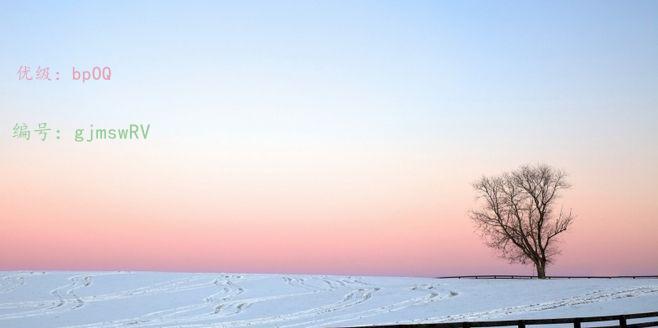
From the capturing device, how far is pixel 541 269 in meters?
52.9

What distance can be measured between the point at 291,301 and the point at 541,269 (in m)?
23.4

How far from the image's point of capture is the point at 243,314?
3334 centimetres

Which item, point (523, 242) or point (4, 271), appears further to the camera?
point (4, 271)

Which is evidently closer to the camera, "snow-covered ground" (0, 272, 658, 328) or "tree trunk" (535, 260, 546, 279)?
"snow-covered ground" (0, 272, 658, 328)

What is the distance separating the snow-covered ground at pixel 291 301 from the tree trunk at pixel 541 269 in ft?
20.5

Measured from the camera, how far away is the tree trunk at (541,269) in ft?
173

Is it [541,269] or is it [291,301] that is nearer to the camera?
[291,301]

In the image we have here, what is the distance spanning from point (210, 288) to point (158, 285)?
212 inches

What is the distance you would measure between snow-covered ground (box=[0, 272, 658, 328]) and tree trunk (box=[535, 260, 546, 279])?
6240mm

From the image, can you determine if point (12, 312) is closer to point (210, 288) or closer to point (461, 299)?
point (210, 288)

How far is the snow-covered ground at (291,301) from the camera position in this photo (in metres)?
30.9

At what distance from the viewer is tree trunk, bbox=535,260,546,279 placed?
173 feet

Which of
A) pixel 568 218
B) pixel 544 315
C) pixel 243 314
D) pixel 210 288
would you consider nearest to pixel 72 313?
pixel 243 314

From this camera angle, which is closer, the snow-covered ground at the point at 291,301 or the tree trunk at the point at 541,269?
the snow-covered ground at the point at 291,301
